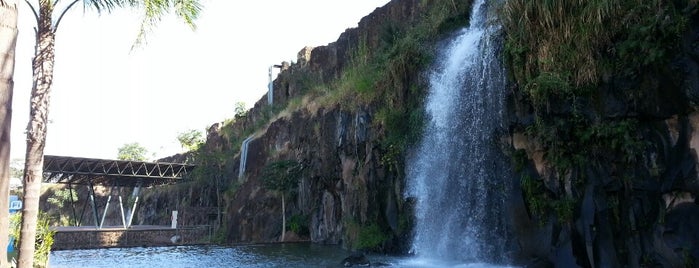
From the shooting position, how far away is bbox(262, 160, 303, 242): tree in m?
25.4

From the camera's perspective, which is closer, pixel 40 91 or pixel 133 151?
pixel 40 91

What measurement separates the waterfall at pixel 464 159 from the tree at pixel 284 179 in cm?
1024

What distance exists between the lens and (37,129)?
293 inches

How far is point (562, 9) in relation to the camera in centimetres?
1045

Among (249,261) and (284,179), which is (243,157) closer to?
(284,179)

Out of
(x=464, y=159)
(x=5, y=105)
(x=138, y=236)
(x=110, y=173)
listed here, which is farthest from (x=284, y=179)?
(x=5, y=105)

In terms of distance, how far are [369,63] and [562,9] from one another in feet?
39.4

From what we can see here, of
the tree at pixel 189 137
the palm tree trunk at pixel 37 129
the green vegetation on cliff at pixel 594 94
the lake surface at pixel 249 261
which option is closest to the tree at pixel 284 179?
the lake surface at pixel 249 261

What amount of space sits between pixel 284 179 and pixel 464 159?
1340cm

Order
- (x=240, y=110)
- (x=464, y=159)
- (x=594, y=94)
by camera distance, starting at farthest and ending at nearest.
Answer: (x=240, y=110)
(x=464, y=159)
(x=594, y=94)

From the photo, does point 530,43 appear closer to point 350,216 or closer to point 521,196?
point 521,196

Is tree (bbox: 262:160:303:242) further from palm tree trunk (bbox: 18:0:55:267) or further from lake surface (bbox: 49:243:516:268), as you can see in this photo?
palm tree trunk (bbox: 18:0:55:267)

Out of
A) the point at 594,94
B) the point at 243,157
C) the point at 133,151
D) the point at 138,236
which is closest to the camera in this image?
the point at 594,94

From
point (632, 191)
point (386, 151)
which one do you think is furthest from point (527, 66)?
point (386, 151)
